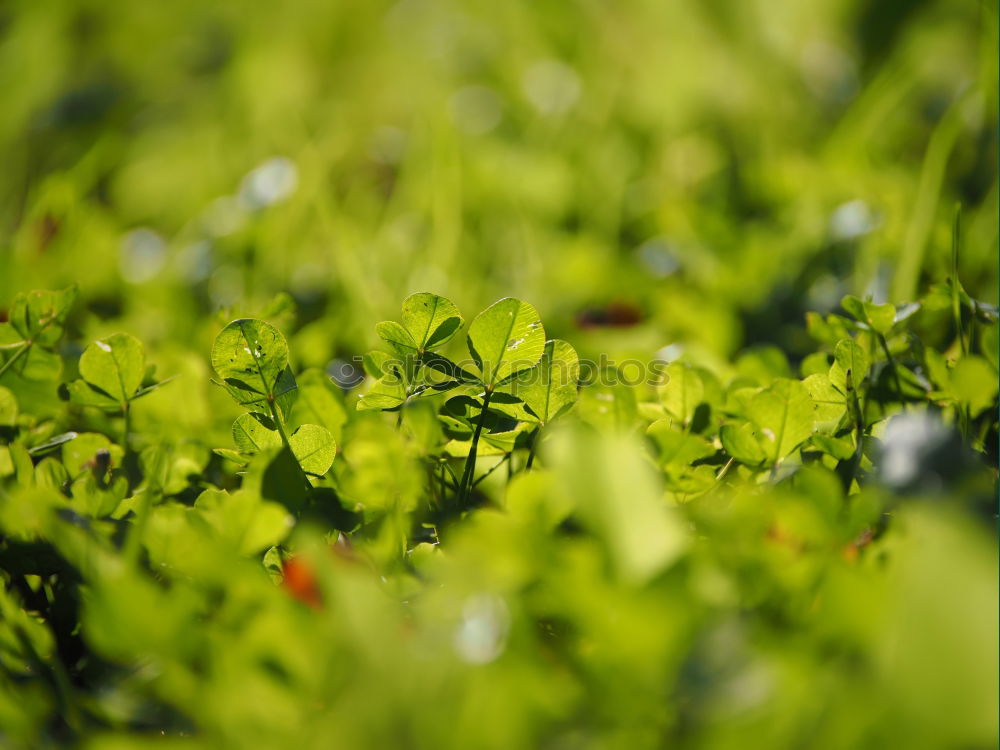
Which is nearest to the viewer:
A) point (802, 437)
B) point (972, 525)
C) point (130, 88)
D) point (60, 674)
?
point (972, 525)

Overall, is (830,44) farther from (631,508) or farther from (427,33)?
(631,508)

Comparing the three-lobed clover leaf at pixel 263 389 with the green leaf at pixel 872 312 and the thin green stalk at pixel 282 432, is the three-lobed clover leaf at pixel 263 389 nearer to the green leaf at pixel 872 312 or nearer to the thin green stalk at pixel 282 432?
the thin green stalk at pixel 282 432

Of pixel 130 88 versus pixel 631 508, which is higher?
pixel 631 508

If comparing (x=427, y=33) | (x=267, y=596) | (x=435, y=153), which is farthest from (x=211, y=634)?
(x=427, y=33)

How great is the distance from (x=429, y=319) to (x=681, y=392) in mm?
233

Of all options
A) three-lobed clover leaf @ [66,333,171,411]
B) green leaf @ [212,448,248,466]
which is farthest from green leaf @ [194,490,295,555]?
three-lobed clover leaf @ [66,333,171,411]

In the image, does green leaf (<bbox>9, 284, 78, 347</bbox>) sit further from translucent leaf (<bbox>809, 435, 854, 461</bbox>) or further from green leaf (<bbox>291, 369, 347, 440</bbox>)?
translucent leaf (<bbox>809, 435, 854, 461</bbox>)

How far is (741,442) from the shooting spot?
652 millimetres

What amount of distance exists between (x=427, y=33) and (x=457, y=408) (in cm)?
193

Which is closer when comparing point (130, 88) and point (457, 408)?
point (457, 408)

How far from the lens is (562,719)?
399 mm

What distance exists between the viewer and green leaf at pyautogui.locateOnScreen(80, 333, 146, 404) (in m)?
0.70

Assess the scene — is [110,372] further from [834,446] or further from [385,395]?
[834,446]

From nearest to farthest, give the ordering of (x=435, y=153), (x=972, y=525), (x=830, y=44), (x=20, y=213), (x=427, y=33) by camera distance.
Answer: (x=972, y=525) → (x=435, y=153) → (x=20, y=213) → (x=830, y=44) → (x=427, y=33)
